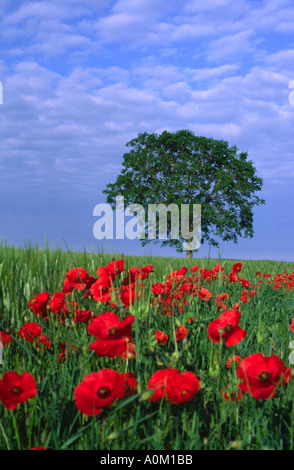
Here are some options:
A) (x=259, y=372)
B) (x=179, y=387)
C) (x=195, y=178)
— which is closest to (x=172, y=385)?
(x=179, y=387)

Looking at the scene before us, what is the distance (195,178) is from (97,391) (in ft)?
84.2

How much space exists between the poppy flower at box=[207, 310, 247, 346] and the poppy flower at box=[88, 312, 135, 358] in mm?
371

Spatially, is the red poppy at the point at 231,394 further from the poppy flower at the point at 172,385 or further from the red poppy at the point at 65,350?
the red poppy at the point at 65,350

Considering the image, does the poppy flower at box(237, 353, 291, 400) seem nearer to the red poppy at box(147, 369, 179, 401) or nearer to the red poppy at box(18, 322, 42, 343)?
the red poppy at box(147, 369, 179, 401)

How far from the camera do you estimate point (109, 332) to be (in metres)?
1.41

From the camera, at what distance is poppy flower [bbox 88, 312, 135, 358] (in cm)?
140

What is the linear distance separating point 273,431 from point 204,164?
84.0ft

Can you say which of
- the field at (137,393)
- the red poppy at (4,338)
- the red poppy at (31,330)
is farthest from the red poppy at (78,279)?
A: the red poppy at (4,338)

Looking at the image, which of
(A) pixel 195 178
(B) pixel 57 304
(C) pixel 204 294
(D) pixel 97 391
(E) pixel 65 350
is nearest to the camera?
(D) pixel 97 391

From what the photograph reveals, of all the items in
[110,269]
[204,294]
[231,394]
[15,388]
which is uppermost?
[110,269]

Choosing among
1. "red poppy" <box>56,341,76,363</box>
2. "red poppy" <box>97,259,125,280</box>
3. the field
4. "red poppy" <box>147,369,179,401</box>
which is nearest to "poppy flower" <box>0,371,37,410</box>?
the field

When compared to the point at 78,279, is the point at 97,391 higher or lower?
lower

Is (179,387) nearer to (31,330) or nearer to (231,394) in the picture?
(231,394)
